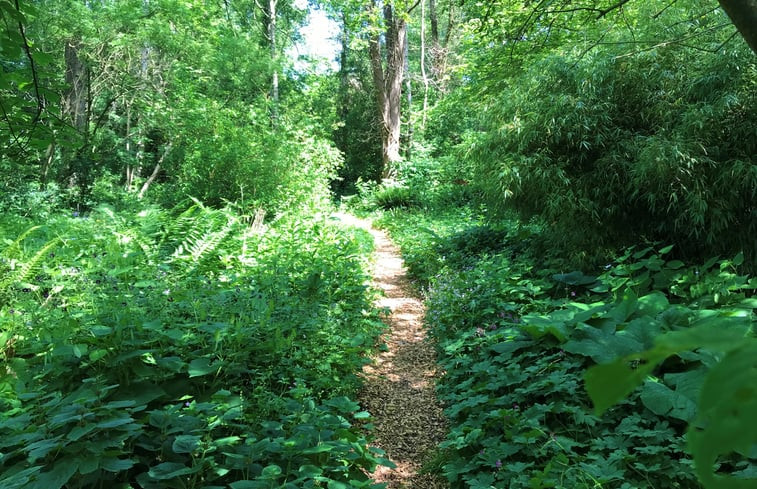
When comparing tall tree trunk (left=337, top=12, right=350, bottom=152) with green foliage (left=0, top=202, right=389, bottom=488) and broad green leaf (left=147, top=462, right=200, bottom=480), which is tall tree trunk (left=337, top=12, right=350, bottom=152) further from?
broad green leaf (left=147, top=462, right=200, bottom=480)

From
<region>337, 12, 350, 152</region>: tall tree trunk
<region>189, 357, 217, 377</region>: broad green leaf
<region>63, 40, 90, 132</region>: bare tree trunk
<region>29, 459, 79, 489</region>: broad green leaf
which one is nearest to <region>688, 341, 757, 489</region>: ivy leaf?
<region>29, 459, 79, 489</region>: broad green leaf

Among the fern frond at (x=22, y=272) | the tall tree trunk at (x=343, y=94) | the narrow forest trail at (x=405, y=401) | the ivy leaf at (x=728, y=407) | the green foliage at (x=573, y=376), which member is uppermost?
the tall tree trunk at (x=343, y=94)

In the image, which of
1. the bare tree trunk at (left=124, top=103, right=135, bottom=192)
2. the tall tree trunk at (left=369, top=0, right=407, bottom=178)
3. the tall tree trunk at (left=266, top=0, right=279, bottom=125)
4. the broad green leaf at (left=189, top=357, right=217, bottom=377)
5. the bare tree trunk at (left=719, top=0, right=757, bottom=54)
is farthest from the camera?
the tall tree trunk at (left=369, top=0, right=407, bottom=178)

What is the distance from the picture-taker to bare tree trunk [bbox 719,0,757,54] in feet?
4.72

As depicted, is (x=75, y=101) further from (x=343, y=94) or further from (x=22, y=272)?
(x=343, y=94)

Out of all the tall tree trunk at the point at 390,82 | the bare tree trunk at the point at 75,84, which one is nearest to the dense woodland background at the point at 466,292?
the bare tree trunk at the point at 75,84

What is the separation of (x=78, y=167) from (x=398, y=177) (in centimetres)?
900

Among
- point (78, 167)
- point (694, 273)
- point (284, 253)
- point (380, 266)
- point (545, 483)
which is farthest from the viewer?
point (78, 167)

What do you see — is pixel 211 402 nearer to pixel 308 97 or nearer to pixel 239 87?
pixel 239 87

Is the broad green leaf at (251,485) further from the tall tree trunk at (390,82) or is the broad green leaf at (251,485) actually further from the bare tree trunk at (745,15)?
the tall tree trunk at (390,82)

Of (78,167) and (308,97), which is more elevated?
(308,97)

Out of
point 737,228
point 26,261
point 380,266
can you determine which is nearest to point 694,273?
point 737,228

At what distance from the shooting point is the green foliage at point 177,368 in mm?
1924

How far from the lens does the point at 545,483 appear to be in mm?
2055
